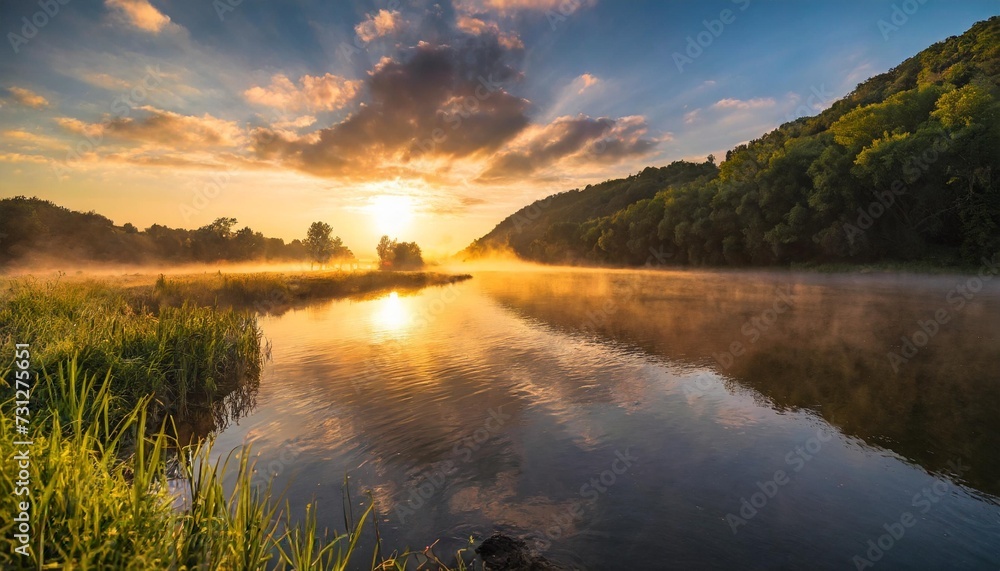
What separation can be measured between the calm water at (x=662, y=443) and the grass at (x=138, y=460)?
115 centimetres

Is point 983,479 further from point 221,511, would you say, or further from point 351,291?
point 351,291

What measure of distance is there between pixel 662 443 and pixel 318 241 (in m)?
145

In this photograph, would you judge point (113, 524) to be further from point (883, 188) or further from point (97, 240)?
point (97, 240)

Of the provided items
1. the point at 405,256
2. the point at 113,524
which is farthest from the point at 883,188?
the point at 405,256

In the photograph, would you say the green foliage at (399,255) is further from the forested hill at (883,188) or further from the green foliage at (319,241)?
the forested hill at (883,188)

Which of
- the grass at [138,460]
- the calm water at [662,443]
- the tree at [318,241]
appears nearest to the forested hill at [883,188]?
the calm water at [662,443]

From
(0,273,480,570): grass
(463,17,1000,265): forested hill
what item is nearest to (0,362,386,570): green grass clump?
(0,273,480,570): grass

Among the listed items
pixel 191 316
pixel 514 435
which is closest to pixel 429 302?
pixel 191 316

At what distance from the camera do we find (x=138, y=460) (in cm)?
394

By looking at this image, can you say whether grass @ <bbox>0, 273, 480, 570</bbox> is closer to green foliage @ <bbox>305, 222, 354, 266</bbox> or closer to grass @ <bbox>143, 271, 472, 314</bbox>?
grass @ <bbox>143, 271, 472, 314</bbox>

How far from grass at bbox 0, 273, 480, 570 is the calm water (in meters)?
1.15

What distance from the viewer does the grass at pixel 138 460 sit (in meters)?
3.53

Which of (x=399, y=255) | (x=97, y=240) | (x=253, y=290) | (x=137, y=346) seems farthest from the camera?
(x=399, y=255)

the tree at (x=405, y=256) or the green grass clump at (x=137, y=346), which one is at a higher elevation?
the tree at (x=405, y=256)
